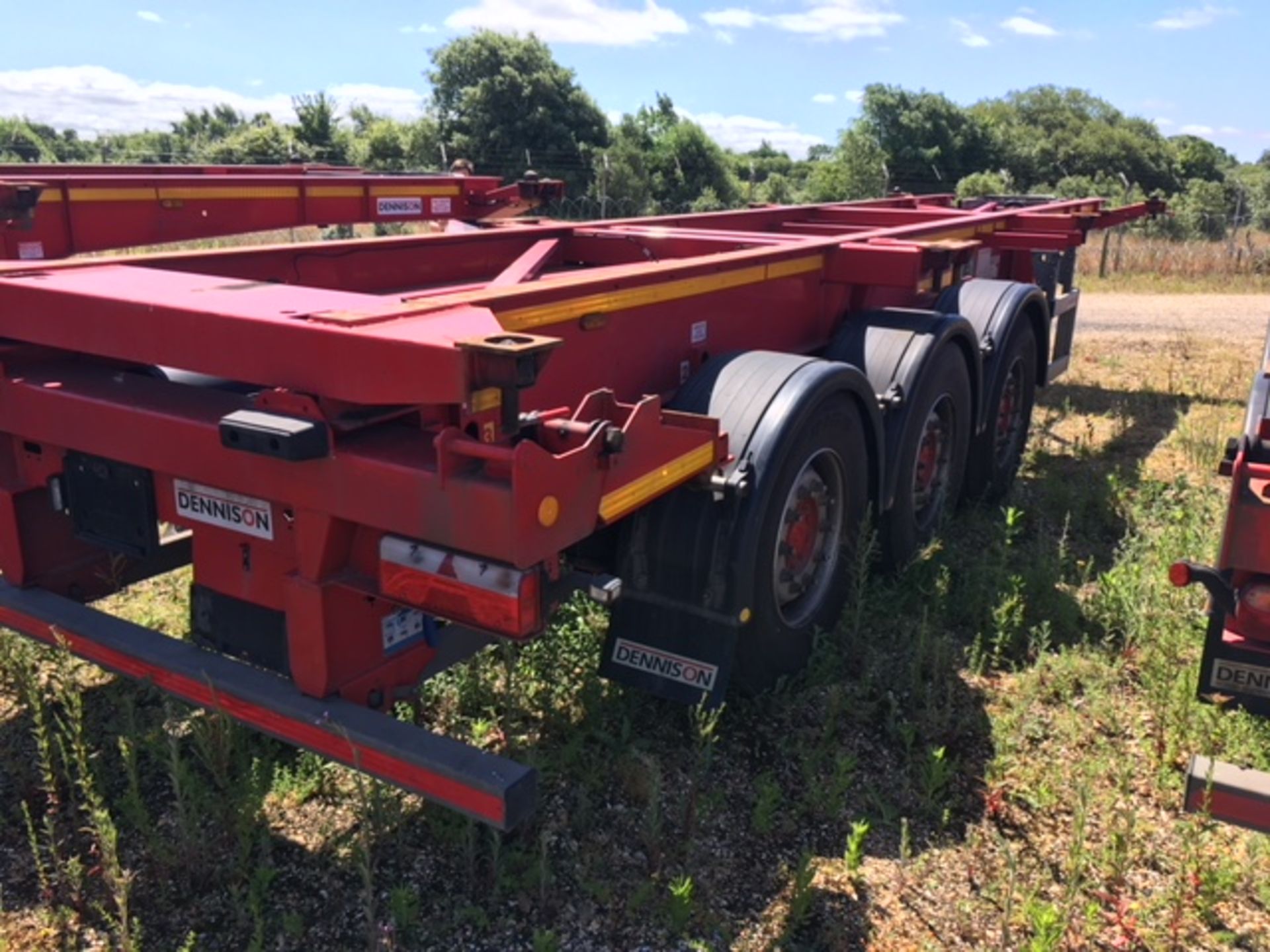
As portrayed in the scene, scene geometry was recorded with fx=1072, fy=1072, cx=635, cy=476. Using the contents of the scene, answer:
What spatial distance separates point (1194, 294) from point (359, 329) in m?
17.4

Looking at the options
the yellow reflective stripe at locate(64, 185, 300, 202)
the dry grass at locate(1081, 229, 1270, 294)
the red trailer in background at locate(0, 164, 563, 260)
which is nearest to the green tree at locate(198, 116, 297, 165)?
the dry grass at locate(1081, 229, 1270, 294)

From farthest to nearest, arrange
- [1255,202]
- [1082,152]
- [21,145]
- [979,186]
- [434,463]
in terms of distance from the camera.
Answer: [1082,152] < [21,145] < [1255,202] < [979,186] < [434,463]

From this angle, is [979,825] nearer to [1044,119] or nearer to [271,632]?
[271,632]

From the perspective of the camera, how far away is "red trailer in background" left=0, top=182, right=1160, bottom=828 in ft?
7.94

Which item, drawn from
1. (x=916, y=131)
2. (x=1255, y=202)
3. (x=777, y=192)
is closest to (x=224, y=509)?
(x=777, y=192)

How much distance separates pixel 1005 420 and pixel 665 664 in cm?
356

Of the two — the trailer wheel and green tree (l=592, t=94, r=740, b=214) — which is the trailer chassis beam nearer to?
the trailer wheel

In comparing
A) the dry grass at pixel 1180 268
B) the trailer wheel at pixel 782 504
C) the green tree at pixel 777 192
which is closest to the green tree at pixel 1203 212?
the dry grass at pixel 1180 268

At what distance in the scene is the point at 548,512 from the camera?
2402 millimetres

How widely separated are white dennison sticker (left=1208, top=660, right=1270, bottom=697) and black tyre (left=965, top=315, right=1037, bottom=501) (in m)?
2.73

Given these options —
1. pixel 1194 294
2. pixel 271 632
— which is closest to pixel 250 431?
pixel 271 632

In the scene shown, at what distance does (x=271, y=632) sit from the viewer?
3.01 m

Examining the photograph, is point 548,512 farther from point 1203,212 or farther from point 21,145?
point 21,145

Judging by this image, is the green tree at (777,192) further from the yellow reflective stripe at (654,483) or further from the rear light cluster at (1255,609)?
the rear light cluster at (1255,609)
